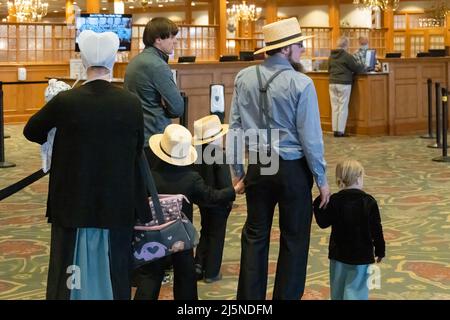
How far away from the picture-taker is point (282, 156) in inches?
136

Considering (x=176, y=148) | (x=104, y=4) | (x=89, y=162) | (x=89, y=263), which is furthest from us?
(x=104, y=4)

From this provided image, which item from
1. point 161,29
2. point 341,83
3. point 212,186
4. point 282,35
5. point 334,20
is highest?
point 334,20

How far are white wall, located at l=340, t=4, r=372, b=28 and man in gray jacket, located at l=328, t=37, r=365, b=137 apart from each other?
11.1 metres

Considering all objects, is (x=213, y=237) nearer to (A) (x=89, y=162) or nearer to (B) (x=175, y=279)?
(B) (x=175, y=279)

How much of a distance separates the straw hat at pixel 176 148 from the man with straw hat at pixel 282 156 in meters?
0.25

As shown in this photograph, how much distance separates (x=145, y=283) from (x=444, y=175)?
5.48 metres

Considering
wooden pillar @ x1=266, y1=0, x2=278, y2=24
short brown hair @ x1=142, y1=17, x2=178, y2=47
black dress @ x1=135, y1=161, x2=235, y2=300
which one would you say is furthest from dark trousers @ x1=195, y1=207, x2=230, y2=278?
wooden pillar @ x1=266, y1=0, x2=278, y2=24

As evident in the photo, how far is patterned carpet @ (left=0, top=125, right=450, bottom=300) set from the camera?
431cm

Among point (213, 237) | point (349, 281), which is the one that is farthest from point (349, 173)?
point (213, 237)

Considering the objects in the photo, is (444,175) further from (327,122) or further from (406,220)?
(327,122)

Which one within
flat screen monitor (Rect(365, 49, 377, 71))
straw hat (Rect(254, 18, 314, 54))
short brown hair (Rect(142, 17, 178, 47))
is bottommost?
straw hat (Rect(254, 18, 314, 54))

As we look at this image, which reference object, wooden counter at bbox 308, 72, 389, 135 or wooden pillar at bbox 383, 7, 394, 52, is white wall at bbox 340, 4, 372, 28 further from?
wooden counter at bbox 308, 72, 389, 135

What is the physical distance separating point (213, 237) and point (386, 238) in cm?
161

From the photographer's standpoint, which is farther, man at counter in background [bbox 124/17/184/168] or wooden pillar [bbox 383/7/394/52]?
wooden pillar [bbox 383/7/394/52]
